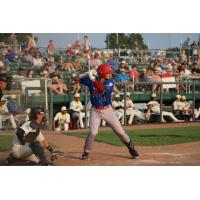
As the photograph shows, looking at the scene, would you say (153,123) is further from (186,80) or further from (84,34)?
(84,34)

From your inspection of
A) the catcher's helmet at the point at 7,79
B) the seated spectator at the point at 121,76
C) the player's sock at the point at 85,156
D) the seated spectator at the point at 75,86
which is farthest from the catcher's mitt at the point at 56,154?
the seated spectator at the point at 121,76

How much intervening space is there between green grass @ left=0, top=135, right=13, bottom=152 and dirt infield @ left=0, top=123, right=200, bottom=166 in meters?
0.16

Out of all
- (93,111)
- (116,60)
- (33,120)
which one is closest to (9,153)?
(33,120)

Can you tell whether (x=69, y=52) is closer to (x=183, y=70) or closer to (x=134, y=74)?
(x=134, y=74)

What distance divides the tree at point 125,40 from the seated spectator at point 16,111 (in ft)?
6.77

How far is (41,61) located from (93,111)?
2634mm

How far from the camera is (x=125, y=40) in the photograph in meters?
10.0

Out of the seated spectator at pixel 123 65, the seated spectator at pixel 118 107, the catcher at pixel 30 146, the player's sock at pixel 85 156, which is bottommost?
the player's sock at pixel 85 156

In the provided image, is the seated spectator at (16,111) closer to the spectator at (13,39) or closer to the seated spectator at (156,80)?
the spectator at (13,39)

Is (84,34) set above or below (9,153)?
above

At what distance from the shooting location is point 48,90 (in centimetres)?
1039

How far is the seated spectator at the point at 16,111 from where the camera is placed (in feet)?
30.9

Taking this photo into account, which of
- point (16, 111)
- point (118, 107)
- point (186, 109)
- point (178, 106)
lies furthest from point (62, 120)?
point (186, 109)

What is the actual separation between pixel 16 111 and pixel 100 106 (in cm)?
222
